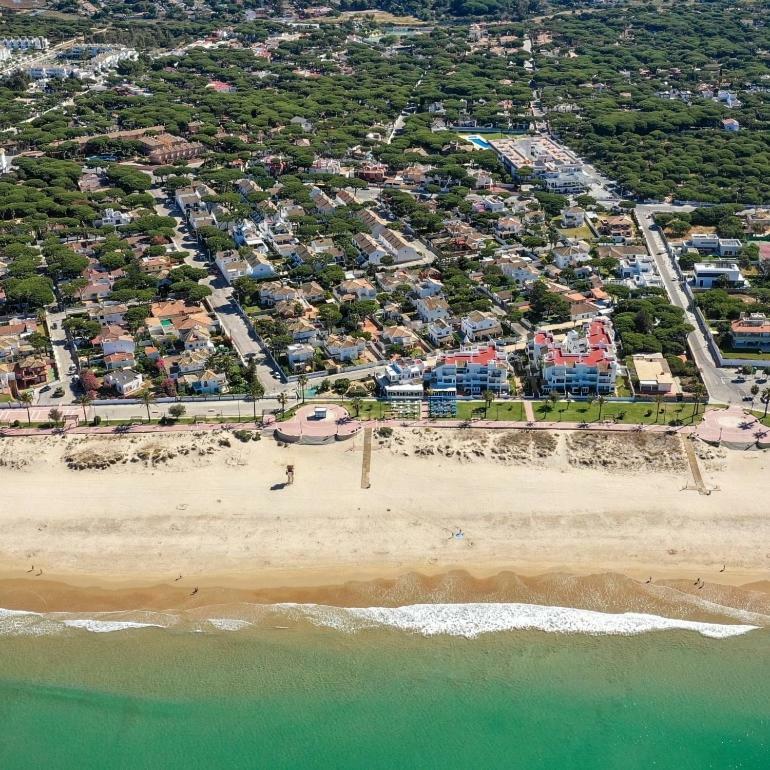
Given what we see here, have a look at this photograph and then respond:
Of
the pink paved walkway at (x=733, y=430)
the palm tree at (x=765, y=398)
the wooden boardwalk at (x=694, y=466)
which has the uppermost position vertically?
the palm tree at (x=765, y=398)

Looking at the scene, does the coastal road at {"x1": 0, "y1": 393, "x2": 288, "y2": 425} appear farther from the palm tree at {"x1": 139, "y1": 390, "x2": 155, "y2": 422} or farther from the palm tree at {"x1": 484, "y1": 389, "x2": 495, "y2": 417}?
the palm tree at {"x1": 484, "y1": 389, "x2": 495, "y2": 417}

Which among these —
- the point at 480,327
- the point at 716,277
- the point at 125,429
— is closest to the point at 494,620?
the point at 125,429

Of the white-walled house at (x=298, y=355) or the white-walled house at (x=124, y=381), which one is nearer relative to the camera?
the white-walled house at (x=124, y=381)

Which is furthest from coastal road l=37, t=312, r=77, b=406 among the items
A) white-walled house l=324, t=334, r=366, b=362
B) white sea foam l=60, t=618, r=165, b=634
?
white sea foam l=60, t=618, r=165, b=634

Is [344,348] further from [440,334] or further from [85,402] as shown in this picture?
[85,402]

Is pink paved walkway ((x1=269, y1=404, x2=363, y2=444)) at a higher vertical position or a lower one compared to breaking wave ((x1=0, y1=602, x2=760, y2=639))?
higher

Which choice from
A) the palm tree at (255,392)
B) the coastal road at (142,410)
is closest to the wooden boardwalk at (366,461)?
the coastal road at (142,410)

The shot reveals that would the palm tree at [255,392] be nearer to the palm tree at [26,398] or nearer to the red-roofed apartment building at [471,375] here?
the red-roofed apartment building at [471,375]

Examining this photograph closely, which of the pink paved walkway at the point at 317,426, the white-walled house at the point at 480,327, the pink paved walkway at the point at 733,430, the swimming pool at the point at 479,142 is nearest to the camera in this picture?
the pink paved walkway at the point at 733,430
